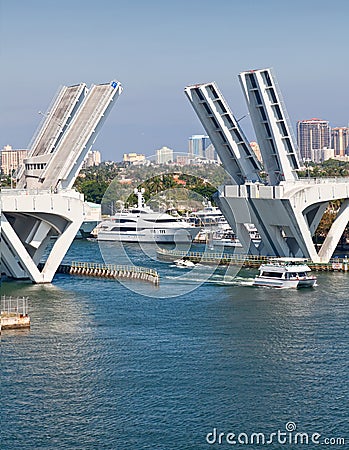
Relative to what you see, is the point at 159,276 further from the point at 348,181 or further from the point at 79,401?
the point at 79,401

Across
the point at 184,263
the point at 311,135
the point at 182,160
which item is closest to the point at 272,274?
the point at 182,160

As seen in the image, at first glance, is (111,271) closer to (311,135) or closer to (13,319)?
(13,319)

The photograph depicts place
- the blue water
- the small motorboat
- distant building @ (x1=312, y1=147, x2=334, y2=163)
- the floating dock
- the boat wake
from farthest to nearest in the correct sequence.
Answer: distant building @ (x1=312, y1=147, x2=334, y2=163) < the small motorboat < the boat wake < the floating dock < the blue water

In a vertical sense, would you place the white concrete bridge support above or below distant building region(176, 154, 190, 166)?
below

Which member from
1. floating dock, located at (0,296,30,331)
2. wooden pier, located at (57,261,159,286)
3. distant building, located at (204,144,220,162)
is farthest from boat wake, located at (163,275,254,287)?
floating dock, located at (0,296,30,331)

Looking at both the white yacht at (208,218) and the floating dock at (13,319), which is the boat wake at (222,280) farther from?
the white yacht at (208,218)

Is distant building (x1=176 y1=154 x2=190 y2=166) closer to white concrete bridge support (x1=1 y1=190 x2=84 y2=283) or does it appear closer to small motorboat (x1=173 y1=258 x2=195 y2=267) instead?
white concrete bridge support (x1=1 y1=190 x2=84 y2=283)

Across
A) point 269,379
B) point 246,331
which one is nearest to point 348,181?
point 246,331
